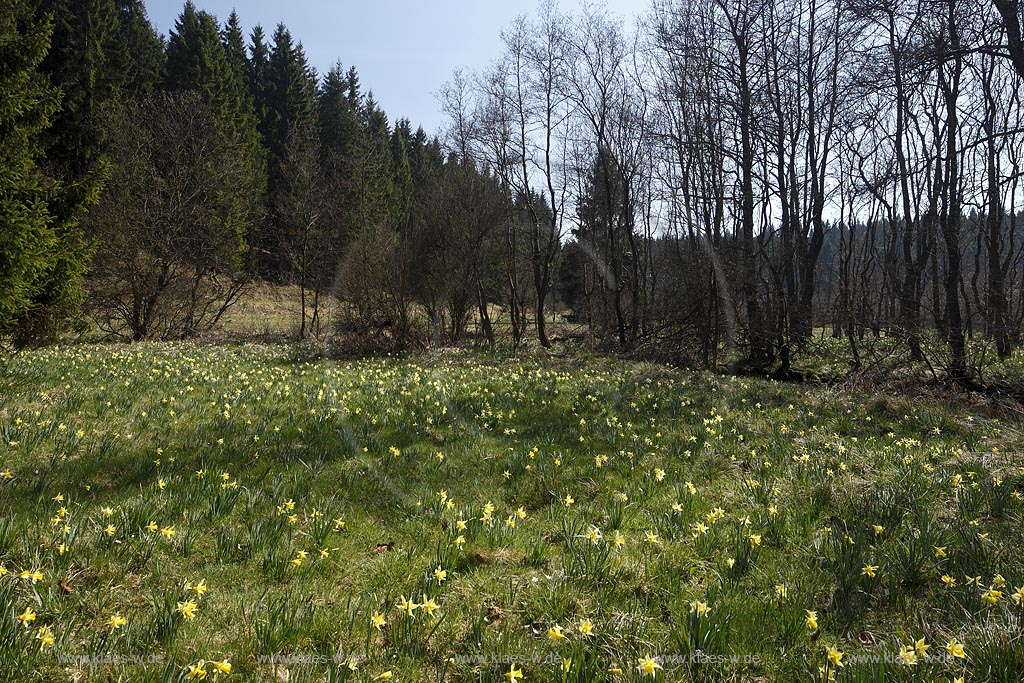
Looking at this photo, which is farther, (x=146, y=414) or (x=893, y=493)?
(x=146, y=414)

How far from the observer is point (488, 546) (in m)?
3.05

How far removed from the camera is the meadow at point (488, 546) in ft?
6.45

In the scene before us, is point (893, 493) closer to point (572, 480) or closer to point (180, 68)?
point (572, 480)

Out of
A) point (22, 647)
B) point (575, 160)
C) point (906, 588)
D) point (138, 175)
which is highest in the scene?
point (575, 160)

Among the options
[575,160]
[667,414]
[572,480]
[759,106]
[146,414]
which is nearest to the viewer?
[572,480]

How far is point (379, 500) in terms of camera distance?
385cm

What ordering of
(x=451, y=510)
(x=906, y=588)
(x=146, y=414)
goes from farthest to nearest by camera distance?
(x=146, y=414) < (x=451, y=510) < (x=906, y=588)

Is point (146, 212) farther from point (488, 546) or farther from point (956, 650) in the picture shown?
point (956, 650)

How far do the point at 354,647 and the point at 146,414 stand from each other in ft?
16.2

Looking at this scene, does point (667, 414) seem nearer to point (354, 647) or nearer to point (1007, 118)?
point (354, 647)

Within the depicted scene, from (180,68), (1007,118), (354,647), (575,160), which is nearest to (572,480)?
(354,647)

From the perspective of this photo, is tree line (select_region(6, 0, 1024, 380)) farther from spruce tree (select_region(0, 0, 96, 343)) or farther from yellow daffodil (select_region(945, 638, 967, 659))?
yellow daffodil (select_region(945, 638, 967, 659))

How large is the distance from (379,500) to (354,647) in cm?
186

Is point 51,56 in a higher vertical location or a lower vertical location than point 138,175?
higher
